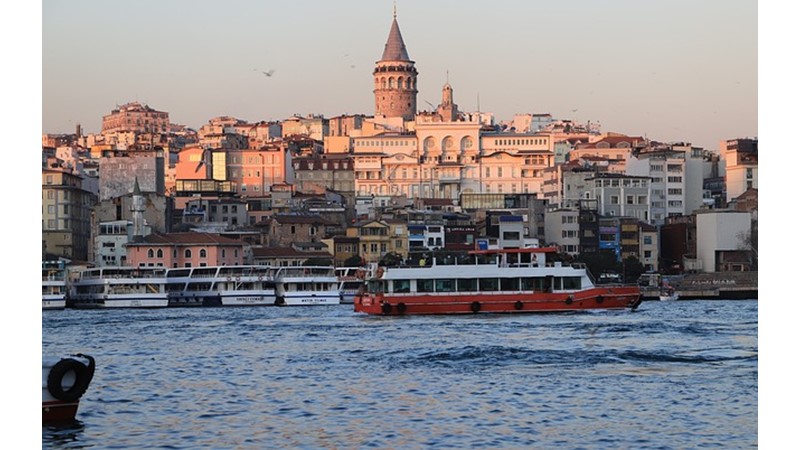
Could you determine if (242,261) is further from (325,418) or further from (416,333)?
(325,418)

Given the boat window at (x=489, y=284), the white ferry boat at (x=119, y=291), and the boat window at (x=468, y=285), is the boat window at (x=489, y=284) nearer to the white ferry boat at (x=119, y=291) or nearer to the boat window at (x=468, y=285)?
the boat window at (x=468, y=285)

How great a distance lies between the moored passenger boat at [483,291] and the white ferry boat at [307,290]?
5225mm

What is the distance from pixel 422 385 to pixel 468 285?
988cm

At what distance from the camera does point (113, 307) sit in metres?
26.4

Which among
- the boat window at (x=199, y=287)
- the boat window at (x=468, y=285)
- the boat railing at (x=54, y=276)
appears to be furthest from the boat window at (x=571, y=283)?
the boat railing at (x=54, y=276)

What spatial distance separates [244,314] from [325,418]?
13.8m

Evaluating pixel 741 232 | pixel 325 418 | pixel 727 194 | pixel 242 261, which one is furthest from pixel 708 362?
pixel 727 194

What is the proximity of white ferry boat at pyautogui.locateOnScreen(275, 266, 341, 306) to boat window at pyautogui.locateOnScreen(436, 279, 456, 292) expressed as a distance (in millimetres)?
5824

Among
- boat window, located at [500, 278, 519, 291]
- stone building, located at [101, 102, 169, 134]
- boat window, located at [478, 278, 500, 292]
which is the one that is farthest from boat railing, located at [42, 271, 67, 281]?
stone building, located at [101, 102, 169, 134]

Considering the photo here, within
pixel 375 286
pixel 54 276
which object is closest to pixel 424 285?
pixel 375 286

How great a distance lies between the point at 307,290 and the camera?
27.2 metres

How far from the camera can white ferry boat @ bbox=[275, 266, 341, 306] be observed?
26.9 m

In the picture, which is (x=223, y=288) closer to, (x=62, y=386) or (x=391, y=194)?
(x=62, y=386)

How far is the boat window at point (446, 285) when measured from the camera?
21219 mm
